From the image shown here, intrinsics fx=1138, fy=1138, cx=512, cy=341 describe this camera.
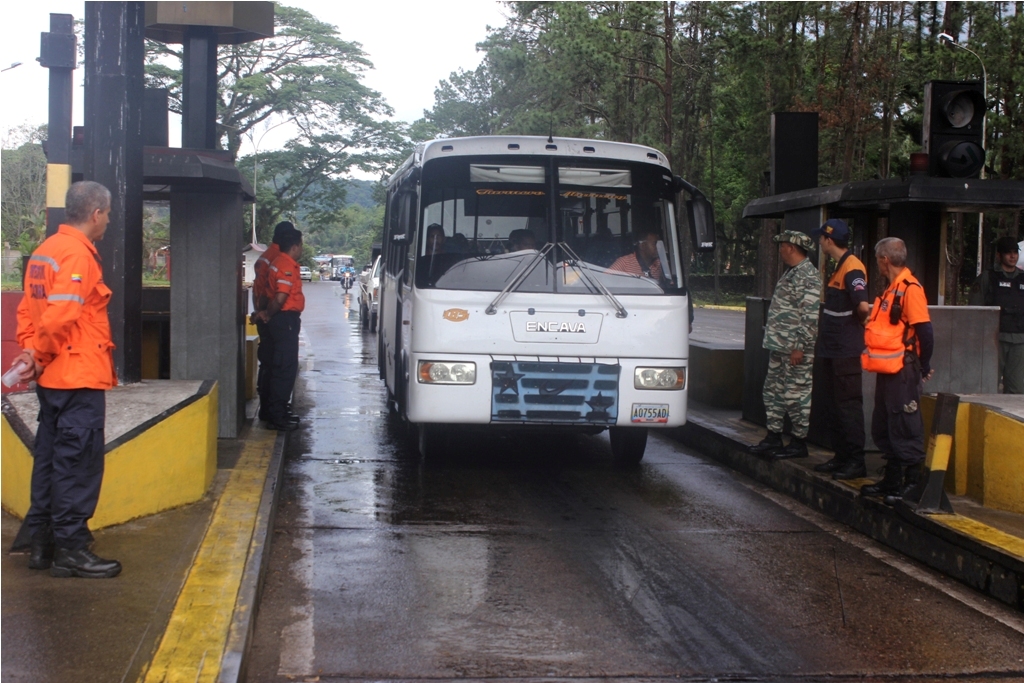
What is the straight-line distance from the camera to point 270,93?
49.4 metres

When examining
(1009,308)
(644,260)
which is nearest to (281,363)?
(644,260)

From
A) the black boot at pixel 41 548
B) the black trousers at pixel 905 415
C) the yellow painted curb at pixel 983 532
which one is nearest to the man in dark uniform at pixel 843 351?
the black trousers at pixel 905 415

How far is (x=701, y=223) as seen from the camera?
29.1 feet

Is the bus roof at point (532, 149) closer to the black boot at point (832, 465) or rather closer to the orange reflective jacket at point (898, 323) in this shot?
the orange reflective jacket at point (898, 323)

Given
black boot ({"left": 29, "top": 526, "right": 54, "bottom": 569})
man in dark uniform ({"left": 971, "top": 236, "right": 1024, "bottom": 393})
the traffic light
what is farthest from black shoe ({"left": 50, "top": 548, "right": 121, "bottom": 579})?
man in dark uniform ({"left": 971, "top": 236, "right": 1024, "bottom": 393})

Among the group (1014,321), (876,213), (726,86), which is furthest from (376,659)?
(726,86)

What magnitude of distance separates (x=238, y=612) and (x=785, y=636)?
8.09 ft

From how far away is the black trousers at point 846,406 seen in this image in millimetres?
8117

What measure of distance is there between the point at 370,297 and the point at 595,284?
1981 centimetres

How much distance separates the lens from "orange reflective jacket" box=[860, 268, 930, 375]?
714cm

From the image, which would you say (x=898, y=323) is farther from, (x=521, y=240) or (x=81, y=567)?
(x=81, y=567)

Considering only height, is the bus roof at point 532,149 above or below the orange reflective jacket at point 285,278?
above

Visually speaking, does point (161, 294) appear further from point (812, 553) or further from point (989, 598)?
point (989, 598)

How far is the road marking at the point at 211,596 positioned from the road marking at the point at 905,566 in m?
3.67
